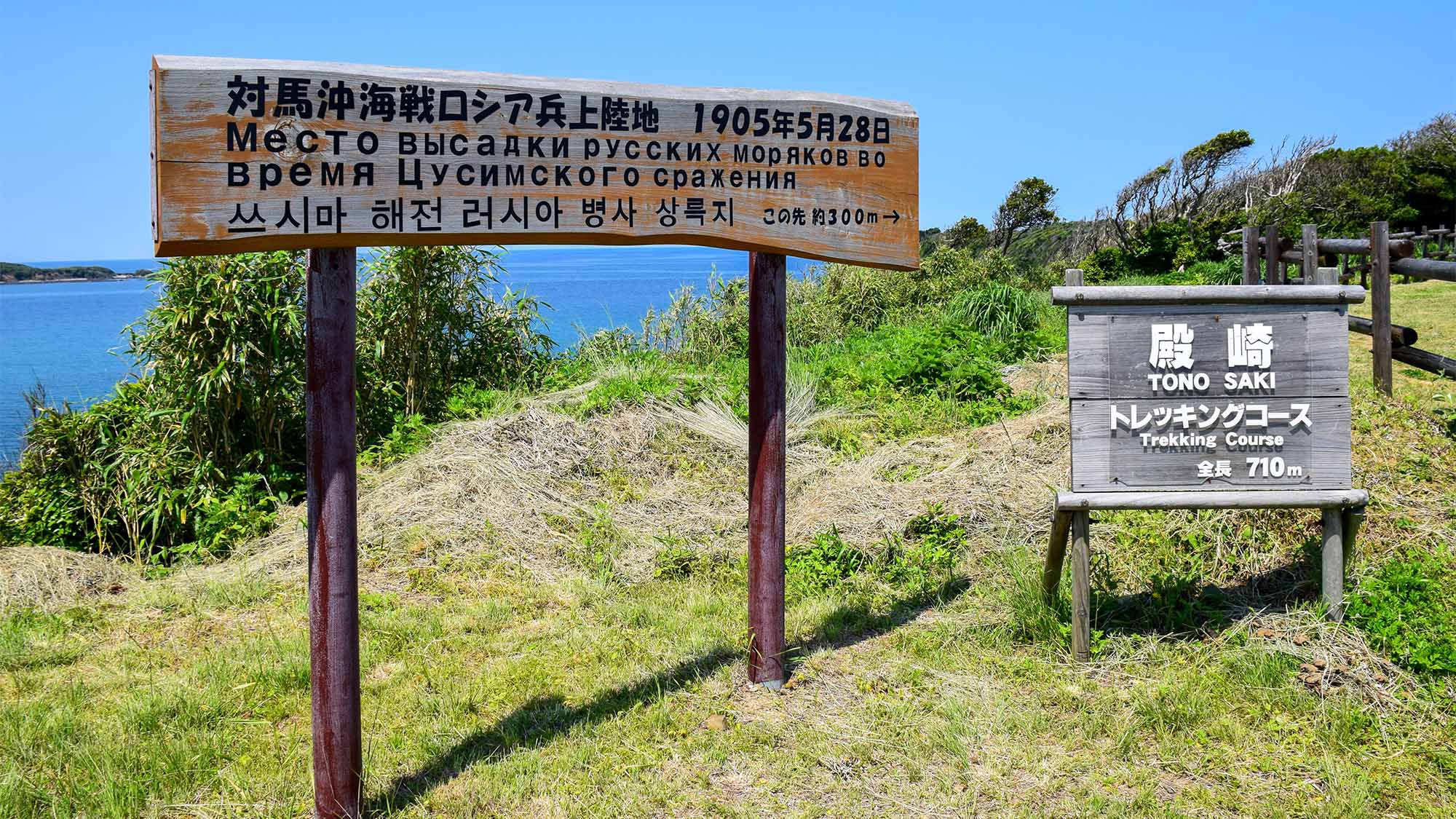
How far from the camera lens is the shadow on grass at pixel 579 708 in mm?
3693

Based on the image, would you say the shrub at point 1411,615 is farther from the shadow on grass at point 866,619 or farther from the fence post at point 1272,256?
the fence post at point 1272,256

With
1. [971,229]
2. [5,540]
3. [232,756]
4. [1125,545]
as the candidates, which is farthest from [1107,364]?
[971,229]

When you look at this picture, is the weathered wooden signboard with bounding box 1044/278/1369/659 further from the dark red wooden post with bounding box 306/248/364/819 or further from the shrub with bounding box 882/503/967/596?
the dark red wooden post with bounding box 306/248/364/819

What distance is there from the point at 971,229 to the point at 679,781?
3079 cm

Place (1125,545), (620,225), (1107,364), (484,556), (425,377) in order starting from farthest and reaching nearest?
(425,377) → (484,556) → (1125,545) → (1107,364) → (620,225)

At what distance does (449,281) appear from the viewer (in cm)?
920

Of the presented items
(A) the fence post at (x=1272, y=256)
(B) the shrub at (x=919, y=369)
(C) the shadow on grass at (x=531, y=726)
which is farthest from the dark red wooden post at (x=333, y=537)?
(A) the fence post at (x=1272, y=256)

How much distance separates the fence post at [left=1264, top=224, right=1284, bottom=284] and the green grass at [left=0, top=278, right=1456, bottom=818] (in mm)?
5593

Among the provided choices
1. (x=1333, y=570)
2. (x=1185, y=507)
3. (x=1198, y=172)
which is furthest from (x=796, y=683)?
(x=1198, y=172)

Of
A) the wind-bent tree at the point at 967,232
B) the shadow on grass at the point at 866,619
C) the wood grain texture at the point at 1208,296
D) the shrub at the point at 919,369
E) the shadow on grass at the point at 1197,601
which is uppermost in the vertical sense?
the wind-bent tree at the point at 967,232

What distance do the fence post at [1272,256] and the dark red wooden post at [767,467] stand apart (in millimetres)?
9198

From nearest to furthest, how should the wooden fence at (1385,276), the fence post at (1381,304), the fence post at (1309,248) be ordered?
the wooden fence at (1385,276) < the fence post at (1381,304) < the fence post at (1309,248)

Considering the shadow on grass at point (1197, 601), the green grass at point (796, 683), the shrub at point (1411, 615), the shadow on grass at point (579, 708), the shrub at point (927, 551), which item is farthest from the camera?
the shrub at point (927, 551)

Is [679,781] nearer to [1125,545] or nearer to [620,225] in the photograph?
[620,225]
